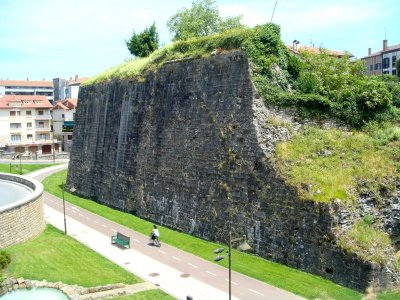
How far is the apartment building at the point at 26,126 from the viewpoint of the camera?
68125mm

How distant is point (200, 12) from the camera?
5175cm

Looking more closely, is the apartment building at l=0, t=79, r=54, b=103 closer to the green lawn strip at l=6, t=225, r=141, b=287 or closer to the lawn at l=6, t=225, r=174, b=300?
the green lawn strip at l=6, t=225, r=141, b=287

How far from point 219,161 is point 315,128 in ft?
15.9

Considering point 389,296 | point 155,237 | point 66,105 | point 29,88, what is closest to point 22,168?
point 66,105

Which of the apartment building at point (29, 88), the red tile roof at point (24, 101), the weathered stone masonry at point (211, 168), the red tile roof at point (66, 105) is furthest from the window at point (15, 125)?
the weathered stone masonry at point (211, 168)

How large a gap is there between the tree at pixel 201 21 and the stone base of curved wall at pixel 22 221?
30.3 m

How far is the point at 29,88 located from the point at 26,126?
117ft

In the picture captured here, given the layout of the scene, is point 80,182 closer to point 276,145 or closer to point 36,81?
point 276,145

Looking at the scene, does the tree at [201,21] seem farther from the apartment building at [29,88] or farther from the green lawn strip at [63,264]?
the apartment building at [29,88]

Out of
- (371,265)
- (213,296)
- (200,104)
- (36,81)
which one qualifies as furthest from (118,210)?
(36,81)

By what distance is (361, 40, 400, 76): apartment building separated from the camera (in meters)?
74.1

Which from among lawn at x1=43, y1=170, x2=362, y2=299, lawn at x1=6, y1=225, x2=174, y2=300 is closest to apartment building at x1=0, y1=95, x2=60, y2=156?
lawn at x1=43, y1=170, x2=362, y2=299

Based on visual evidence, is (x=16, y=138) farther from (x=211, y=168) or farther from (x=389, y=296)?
(x=389, y=296)

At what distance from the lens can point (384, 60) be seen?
76250 mm
